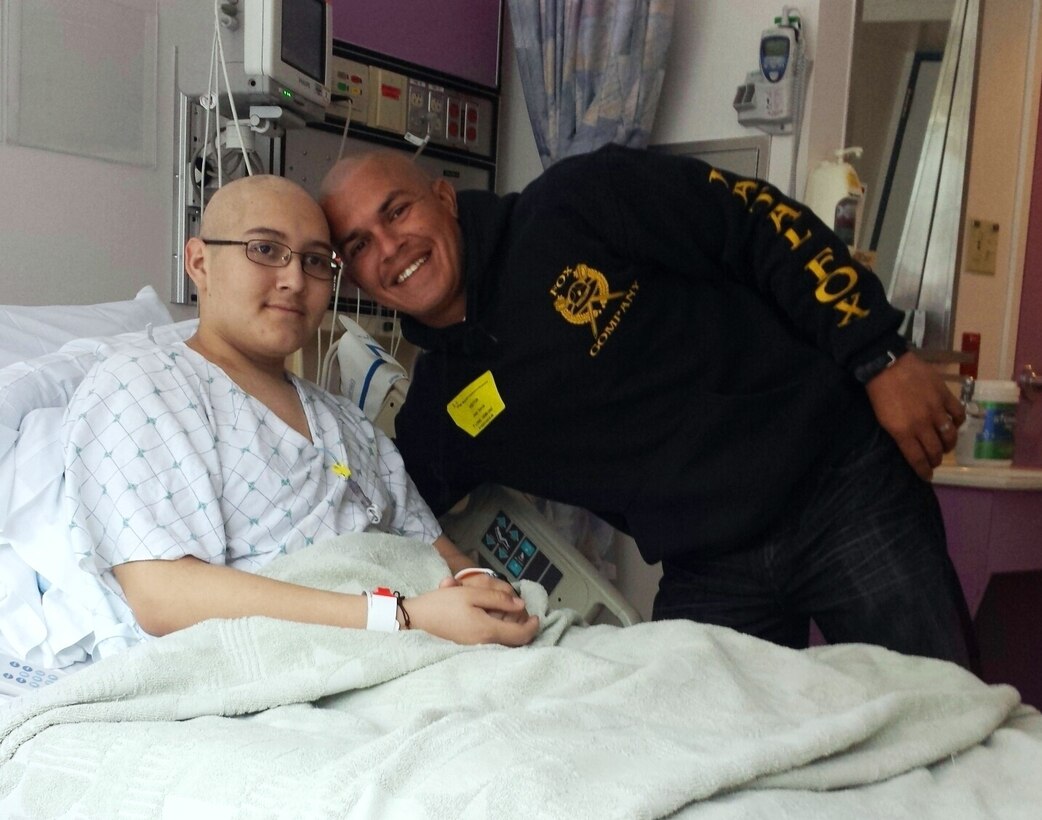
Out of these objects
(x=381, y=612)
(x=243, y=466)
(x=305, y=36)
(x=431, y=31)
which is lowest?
(x=381, y=612)

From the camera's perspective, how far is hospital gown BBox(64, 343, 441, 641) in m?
1.43

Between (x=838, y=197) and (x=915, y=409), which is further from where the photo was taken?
(x=838, y=197)

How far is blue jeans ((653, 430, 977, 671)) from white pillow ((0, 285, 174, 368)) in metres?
1.15

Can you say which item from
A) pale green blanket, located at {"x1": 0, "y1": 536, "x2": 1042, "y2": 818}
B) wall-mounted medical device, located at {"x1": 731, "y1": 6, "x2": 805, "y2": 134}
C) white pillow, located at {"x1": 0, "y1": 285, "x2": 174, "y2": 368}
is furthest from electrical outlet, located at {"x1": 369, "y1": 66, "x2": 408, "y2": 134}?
pale green blanket, located at {"x1": 0, "y1": 536, "x2": 1042, "y2": 818}

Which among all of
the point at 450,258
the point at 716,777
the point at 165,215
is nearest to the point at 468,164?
the point at 165,215

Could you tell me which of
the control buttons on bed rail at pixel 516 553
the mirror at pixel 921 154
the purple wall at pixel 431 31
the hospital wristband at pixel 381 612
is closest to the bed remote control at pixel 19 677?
the hospital wristband at pixel 381 612

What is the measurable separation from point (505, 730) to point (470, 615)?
1.28ft

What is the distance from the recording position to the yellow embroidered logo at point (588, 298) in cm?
177

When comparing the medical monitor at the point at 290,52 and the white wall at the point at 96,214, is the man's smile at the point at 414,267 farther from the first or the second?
the white wall at the point at 96,214

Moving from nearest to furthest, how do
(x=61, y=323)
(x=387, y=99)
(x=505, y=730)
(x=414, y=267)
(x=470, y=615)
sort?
1. (x=505, y=730)
2. (x=470, y=615)
3. (x=414, y=267)
4. (x=61, y=323)
5. (x=387, y=99)

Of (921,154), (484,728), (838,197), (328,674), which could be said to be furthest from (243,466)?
(921,154)

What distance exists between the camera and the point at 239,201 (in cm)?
170

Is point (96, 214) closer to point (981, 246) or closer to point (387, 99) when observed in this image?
point (387, 99)

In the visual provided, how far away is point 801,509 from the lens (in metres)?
1.75
